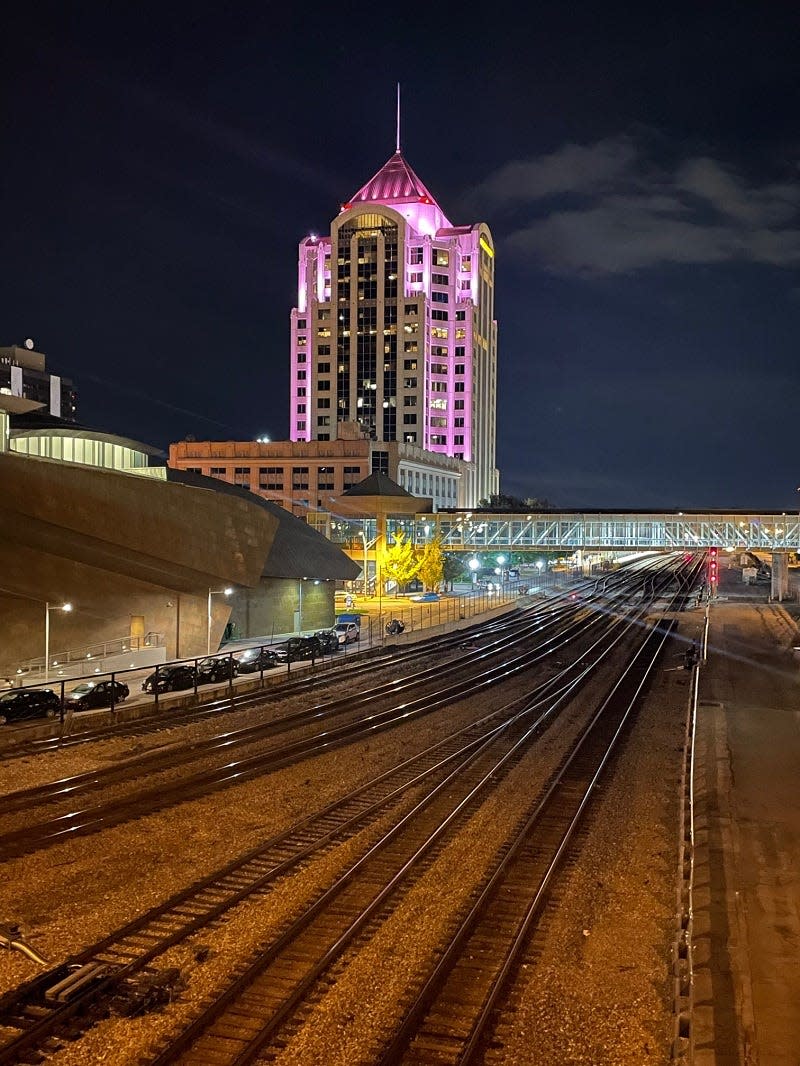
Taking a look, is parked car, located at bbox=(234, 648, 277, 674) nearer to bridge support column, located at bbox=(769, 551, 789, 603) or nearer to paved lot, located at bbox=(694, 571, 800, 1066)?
paved lot, located at bbox=(694, 571, 800, 1066)

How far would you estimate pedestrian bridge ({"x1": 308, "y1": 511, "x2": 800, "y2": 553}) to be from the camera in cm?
7044

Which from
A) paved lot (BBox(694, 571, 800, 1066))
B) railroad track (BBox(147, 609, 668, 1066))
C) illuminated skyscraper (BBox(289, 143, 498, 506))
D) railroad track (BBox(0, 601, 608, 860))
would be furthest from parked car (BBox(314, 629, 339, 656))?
illuminated skyscraper (BBox(289, 143, 498, 506))

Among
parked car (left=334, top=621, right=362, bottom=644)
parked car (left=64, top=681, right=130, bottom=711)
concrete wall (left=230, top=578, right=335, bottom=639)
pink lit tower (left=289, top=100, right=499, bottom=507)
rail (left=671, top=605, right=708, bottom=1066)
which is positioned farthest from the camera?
pink lit tower (left=289, top=100, right=499, bottom=507)

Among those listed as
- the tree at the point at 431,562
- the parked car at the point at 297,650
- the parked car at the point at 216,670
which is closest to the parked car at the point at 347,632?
the parked car at the point at 297,650

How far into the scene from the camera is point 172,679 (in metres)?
30.1

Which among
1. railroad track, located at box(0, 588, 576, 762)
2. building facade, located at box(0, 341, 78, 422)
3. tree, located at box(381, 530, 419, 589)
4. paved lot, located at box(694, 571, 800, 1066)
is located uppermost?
building facade, located at box(0, 341, 78, 422)

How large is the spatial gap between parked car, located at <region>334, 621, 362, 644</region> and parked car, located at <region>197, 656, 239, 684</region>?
12.0m

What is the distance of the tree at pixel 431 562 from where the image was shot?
72.4 metres

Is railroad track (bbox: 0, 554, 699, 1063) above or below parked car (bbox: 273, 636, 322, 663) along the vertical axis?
below

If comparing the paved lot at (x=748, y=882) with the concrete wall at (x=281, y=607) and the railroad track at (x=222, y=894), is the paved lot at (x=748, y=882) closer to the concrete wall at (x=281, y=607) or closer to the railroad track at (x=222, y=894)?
the railroad track at (x=222, y=894)

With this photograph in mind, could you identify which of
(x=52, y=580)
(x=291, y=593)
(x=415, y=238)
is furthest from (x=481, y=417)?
(x=52, y=580)

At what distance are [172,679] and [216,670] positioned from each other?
2.63 metres

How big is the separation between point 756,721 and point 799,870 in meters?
13.5

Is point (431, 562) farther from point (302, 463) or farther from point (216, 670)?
point (216, 670)
